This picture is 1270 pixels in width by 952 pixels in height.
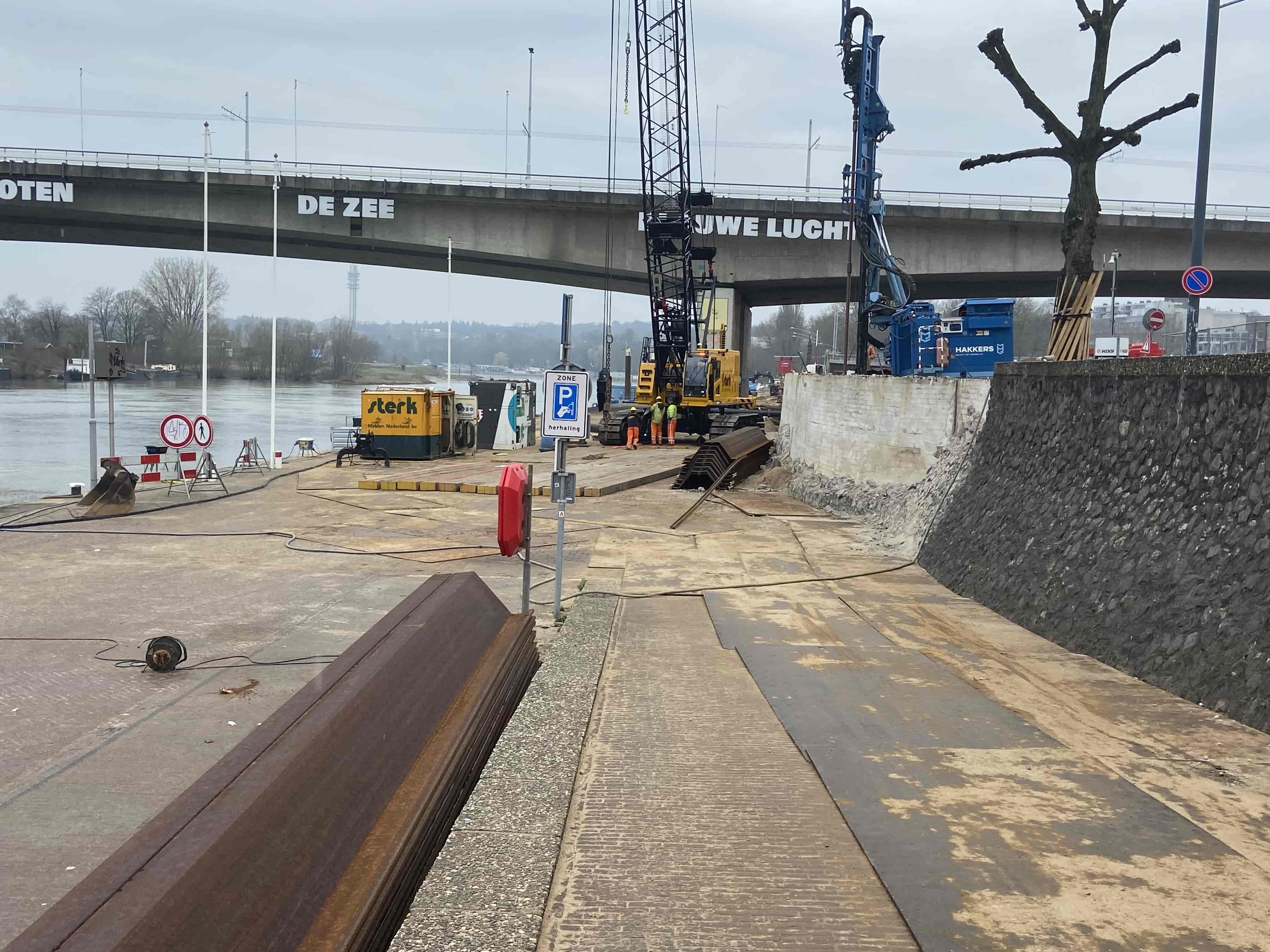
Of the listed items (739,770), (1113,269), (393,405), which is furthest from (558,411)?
(1113,269)

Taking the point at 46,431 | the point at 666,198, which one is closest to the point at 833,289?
the point at 666,198

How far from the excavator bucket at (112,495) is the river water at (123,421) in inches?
139

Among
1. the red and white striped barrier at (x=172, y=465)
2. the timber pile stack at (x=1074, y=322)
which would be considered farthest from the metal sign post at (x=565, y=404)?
the red and white striped barrier at (x=172, y=465)

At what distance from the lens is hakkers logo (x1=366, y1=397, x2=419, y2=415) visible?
106 feet

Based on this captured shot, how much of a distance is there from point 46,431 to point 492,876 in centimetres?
5191

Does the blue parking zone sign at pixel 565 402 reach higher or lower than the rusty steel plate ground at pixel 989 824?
higher

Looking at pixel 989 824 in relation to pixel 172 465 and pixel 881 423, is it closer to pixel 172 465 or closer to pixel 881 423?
pixel 881 423

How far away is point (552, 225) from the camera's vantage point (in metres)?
50.0

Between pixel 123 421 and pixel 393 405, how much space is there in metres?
32.1

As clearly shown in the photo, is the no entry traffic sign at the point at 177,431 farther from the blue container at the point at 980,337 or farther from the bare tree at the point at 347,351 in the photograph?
the bare tree at the point at 347,351

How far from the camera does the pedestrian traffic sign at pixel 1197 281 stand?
1827 centimetres

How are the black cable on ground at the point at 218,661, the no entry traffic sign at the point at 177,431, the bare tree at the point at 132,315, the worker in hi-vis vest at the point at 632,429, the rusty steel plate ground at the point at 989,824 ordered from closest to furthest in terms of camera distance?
the rusty steel plate ground at the point at 989,824 → the black cable on ground at the point at 218,661 → the no entry traffic sign at the point at 177,431 → the worker in hi-vis vest at the point at 632,429 → the bare tree at the point at 132,315

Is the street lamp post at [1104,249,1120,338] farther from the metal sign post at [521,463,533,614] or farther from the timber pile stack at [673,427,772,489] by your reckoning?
the metal sign post at [521,463,533,614]

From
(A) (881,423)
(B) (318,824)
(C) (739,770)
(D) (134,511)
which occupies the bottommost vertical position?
(D) (134,511)
